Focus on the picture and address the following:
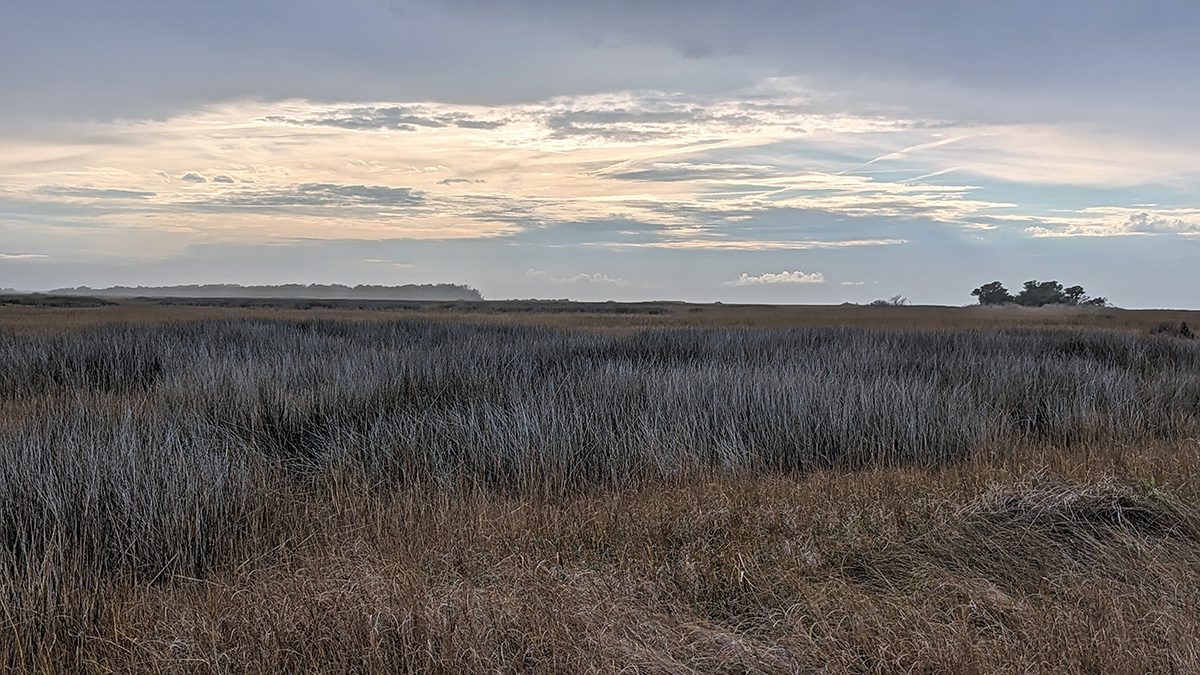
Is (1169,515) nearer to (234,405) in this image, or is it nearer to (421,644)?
(421,644)

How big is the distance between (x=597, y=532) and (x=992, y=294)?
102m

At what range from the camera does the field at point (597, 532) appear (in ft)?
10.4

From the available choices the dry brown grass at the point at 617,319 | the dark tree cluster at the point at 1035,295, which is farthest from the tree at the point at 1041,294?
the dry brown grass at the point at 617,319

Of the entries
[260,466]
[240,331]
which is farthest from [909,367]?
[240,331]

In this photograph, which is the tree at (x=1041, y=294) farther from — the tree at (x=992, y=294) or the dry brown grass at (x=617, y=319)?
the dry brown grass at (x=617, y=319)

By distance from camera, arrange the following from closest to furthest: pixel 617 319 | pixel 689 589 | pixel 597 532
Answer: pixel 689 589
pixel 597 532
pixel 617 319

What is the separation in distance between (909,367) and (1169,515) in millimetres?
8761

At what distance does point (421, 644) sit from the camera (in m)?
3.12

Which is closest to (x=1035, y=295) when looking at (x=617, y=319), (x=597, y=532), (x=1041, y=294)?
(x=1041, y=294)

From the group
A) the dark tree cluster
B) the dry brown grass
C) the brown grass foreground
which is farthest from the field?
the dark tree cluster

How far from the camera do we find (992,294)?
95188mm

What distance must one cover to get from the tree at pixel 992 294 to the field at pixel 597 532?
306ft

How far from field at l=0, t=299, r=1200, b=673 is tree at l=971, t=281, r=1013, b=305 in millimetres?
93154

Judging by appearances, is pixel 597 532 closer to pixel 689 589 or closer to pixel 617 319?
pixel 689 589
